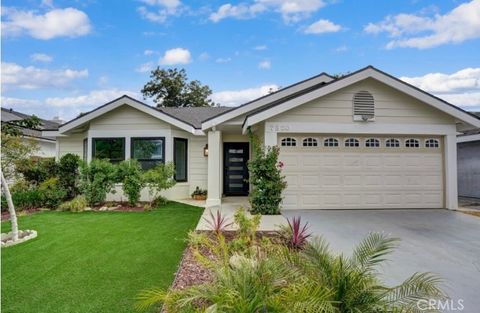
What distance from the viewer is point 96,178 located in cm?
984

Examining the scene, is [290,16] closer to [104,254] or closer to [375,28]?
[375,28]

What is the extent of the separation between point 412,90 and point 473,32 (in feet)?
23.5

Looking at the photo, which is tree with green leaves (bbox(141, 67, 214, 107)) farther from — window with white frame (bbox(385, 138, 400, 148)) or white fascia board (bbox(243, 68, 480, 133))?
window with white frame (bbox(385, 138, 400, 148))

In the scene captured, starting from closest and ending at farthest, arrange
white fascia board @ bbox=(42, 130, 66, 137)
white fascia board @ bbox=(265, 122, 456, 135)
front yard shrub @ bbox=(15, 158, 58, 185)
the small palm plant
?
the small palm plant < white fascia board @ bbox=(265, 122, 456, 135) < front yard shrub @ bbox=(15, 158, 58, 185) < white fascia board @ bbox=(42, 130, 66, 137)

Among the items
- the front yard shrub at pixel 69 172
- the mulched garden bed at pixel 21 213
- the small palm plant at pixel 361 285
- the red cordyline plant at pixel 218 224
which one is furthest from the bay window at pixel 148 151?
the small palm plant at pixel 361 285

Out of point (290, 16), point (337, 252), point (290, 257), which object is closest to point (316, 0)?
point (290, 16)

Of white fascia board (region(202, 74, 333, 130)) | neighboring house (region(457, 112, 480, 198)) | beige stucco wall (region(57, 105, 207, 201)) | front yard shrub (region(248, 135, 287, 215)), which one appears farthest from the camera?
neighboring house (region(457, 112, 480, 198))

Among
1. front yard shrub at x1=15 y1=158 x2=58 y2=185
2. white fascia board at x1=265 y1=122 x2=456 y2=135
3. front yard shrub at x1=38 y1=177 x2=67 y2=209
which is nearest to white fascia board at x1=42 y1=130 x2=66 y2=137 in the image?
front yard shrub at x1=15 y1=158 x2=58 y2=185

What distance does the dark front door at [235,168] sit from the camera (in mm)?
12953

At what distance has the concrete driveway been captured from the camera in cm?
387

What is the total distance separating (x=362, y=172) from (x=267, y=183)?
129 inches

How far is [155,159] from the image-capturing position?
11414 millimetres

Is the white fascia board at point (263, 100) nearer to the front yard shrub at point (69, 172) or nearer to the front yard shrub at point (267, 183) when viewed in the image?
the front yard shrub at point (267, 183)

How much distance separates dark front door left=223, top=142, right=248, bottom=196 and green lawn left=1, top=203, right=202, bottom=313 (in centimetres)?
515
